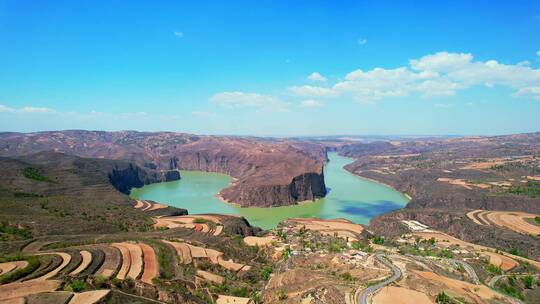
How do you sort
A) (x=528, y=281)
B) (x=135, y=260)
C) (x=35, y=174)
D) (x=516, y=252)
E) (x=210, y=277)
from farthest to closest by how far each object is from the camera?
(x=35, y=174) → (x=516, y=252) → (x=528, y=281) → (x=135, y=260) → (x=210, y=277)

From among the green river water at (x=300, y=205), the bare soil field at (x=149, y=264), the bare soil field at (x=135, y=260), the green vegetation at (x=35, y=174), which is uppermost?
the green vegetation at (x=35, y=174)

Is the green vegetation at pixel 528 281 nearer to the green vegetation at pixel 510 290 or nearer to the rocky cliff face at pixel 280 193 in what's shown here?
the green vegetation at pixel 510 290

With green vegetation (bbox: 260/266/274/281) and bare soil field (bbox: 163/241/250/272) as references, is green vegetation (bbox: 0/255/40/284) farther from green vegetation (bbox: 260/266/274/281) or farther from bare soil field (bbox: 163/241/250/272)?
green vegetation (bbox: 260/266/274/281)

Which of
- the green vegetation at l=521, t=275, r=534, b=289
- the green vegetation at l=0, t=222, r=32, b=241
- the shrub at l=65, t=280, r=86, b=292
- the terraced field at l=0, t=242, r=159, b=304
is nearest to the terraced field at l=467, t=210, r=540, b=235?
the green vegetation at l=521, t=275, r=534, b=289

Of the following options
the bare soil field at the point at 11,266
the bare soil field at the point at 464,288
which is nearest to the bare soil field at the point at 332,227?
the bare soil field at the point at 464,288

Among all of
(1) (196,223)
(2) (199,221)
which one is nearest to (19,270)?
(1) (196,223)

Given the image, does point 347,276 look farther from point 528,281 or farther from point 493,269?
point 528,281
